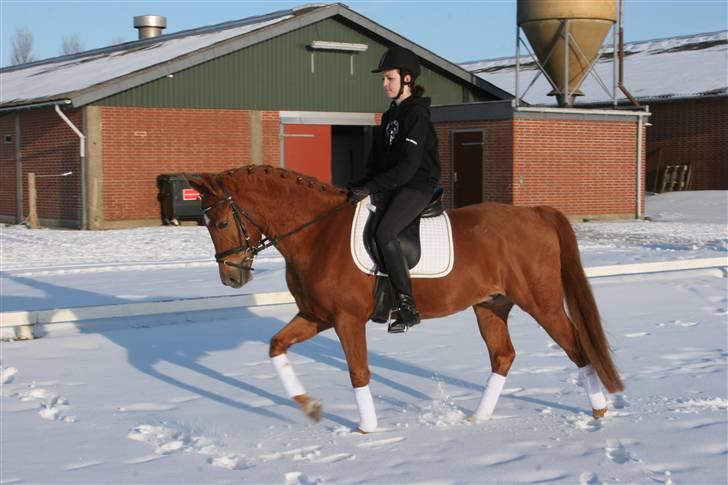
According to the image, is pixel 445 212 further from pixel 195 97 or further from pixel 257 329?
pixel 195 97

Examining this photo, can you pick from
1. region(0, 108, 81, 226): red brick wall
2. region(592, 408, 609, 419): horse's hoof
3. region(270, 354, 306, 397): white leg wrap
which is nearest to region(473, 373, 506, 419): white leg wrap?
region(592, 408, 609, 419): horse's hoof

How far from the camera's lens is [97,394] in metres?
7.89

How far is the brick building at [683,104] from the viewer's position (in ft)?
123

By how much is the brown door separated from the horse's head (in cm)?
2216

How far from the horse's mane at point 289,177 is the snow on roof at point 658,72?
30580 mm

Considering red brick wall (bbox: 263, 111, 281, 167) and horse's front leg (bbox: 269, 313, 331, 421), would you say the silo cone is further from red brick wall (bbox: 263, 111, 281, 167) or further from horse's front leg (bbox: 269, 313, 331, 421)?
horse's front leg (bbox: 269, 313, 331, 421)

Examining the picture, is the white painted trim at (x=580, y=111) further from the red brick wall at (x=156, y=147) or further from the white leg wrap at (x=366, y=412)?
the white leg wrap at (x=366, y=412)

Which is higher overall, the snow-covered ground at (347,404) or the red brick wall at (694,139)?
the red brick wall at (694,139)

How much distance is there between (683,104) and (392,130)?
111 feet

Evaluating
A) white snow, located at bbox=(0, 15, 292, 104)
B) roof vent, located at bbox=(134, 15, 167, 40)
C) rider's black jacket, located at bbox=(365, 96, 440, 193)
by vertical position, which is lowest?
rider's black jacket, located at bbox=(365, 96, 440, 193)

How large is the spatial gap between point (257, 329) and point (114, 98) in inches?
654

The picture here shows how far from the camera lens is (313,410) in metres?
6.67

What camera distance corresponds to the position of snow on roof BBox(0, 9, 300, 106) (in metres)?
26.9

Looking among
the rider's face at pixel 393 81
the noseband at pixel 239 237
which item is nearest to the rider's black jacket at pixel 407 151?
the rider's face at pixel 393 81
